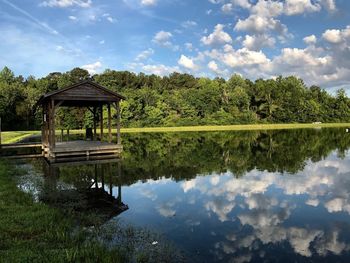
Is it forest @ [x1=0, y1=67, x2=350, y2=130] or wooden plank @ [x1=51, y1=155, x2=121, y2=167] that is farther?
forest @ [x1=0, y1=67, x2=350, y2=130]

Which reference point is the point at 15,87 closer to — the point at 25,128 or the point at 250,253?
the point at 25,128

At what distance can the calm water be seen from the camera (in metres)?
7.75

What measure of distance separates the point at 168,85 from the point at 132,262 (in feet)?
287

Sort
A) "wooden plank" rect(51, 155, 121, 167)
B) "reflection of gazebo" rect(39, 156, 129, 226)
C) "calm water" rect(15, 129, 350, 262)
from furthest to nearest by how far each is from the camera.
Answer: "wooden plank" rect(51, 155, 121, 167) < "reflection of gazebo" rect(39, 156, 129, 226) < "calm water" rect(15, 129, 350, 262)

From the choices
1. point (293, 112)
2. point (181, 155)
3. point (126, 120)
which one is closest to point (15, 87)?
point (126, 120)

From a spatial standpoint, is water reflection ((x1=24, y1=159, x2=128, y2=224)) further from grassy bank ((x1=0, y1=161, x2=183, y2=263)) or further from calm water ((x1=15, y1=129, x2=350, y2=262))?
grassy bank ((x1=0, y1=161, x2=183, y2=263))

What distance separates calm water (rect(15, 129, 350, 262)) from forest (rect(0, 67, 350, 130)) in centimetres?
4716

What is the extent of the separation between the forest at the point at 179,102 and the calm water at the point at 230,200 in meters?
47.2

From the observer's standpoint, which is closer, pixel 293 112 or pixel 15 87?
pixel 15 87

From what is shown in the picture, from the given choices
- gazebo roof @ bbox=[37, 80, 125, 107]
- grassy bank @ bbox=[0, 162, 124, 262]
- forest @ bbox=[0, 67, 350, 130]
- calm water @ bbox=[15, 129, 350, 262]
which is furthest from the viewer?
forest @ bbox=[0, 67, 350, 130]

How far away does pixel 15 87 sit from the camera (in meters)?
66.1

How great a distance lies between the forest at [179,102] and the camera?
6512cm

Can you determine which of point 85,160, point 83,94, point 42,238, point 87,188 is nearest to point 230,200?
point 87,188

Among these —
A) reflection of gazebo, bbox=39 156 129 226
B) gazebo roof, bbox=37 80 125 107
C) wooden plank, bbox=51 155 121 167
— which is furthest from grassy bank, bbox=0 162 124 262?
gazebo roof, bbox=37 80 125 107
